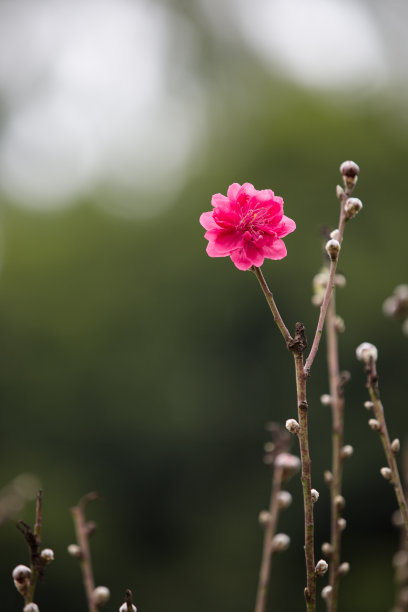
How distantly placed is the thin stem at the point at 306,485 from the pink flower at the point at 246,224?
27 centimetres

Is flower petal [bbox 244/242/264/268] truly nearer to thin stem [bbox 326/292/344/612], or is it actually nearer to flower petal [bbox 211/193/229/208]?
flower petal [bbox 211/193/229/208]

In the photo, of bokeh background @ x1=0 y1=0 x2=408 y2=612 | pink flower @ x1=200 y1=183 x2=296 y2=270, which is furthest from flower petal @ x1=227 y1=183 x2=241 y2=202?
bokeh background @ x1=0 y1=0 x2=408 y2=612

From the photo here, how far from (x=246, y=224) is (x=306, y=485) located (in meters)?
0.42

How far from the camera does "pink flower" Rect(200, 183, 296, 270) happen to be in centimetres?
98

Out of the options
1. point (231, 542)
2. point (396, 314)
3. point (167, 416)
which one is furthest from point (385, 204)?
point (396, 314)

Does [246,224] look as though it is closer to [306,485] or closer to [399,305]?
[306,485]

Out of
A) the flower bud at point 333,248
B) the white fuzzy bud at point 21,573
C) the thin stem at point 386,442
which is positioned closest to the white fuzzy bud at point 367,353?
the thin stem at point 386,442

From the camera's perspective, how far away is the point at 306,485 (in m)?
0.72

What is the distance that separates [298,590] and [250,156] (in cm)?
518

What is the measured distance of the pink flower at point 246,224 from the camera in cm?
98

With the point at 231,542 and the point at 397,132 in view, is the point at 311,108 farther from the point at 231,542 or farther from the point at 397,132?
the point at 231,542

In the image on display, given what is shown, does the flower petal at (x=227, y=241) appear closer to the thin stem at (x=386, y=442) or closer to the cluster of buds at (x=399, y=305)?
the thin stem at (x=386, y=442)

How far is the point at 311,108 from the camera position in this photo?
346 inches

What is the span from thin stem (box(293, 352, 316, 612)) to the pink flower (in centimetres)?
27
